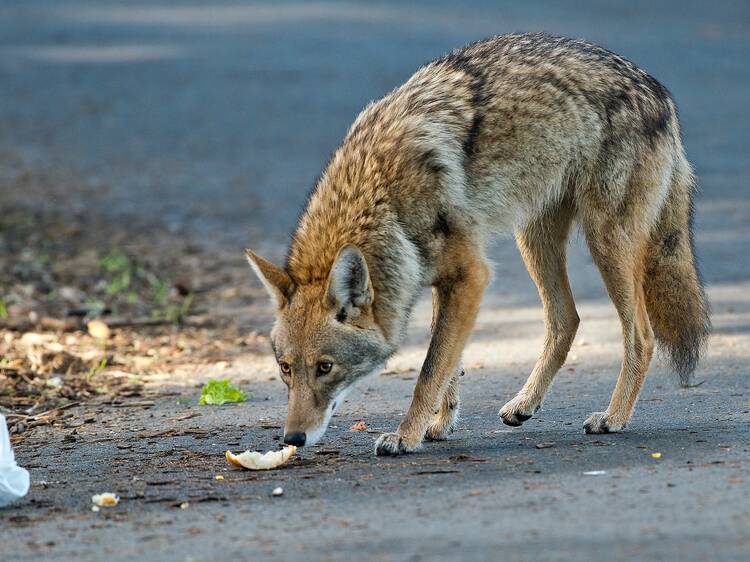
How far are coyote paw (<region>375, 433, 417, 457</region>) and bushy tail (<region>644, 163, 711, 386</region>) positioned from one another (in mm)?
1958

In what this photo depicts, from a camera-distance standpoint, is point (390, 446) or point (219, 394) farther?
point (219, 394)

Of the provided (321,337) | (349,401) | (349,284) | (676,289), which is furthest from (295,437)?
(676,289)

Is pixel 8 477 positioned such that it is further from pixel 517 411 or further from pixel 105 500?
pixel 517 411

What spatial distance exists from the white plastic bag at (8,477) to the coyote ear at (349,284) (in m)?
1.84

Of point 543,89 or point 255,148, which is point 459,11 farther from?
point 543,89

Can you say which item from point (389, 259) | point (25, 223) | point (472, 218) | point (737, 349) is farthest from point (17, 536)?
point (25, 223)

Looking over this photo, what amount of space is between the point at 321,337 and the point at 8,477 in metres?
1.77

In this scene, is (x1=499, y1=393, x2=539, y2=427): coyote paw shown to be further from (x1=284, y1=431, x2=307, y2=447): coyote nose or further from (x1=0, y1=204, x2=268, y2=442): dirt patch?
(x1=0, y1=204, x2=268, y2=442): dirt patch

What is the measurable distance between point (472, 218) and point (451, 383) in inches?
39.8

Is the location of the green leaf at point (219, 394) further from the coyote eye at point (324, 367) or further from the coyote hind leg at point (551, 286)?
the coyote hind leg at point (551, 286)

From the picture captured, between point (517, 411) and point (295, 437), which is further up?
point (295, 437)

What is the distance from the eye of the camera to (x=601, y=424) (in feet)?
22.7

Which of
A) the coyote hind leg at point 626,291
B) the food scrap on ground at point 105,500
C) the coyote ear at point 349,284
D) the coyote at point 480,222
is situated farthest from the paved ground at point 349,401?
the coyote ear at point 349,284

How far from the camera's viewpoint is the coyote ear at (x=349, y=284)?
254 inches
